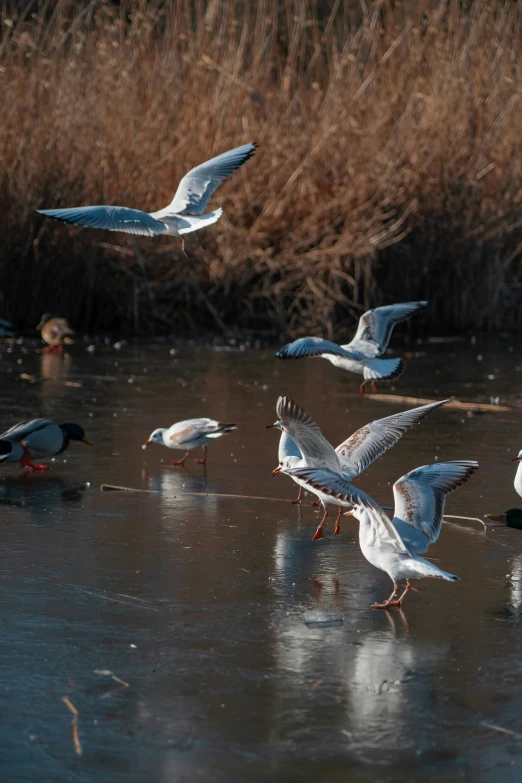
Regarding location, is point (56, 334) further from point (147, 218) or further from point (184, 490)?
point (184, 490)

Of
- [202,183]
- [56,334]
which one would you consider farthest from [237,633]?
[56,334]

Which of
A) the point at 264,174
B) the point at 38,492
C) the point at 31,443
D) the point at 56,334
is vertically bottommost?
the point at 38,492

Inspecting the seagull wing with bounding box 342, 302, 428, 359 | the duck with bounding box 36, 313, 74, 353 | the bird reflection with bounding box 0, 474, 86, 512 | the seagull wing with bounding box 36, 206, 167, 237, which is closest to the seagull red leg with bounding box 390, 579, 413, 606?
the bird reflection with bounding box 0, 474, 86, 512

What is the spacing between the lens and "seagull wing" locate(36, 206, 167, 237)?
7.38 meters

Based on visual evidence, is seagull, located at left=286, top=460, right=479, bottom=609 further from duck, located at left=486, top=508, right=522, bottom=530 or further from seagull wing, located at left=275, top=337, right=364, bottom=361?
seagull wing, located at left=275, top=337, right=364, bottom=361

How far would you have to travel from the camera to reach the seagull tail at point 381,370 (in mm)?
8273

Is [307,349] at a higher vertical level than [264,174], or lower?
lower

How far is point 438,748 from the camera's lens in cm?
343

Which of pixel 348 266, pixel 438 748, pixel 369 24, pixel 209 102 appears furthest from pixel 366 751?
pixel 369 24

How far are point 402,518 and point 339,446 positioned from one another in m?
1.17

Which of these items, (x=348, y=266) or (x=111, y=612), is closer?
(x=111, y=612)

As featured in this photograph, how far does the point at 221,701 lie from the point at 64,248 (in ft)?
35.1

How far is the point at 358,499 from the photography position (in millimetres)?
4602

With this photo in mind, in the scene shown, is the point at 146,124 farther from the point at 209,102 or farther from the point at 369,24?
the point at 369,24
